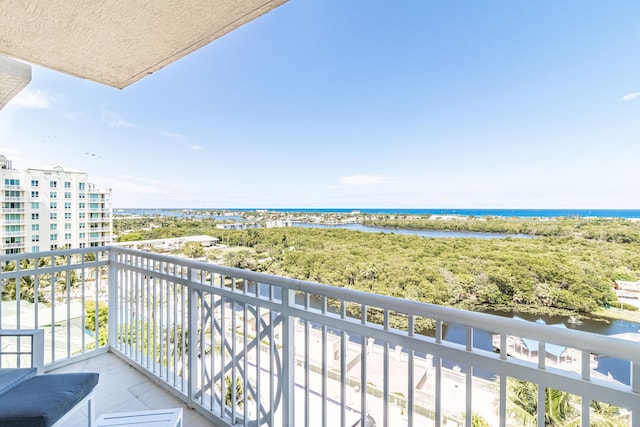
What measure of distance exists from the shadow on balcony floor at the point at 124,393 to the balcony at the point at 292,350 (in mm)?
14

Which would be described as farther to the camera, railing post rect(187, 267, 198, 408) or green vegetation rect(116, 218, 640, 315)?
green vegetation rect(116, 218, 640, 315)

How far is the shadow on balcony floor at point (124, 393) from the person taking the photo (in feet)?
6.51

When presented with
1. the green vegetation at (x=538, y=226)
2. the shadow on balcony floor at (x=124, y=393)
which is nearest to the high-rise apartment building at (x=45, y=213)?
the shadow on balcony floor at (x=124, y=393)

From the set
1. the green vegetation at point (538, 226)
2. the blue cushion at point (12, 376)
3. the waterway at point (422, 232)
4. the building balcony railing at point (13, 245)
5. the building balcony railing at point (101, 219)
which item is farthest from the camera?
the building balcony railing at point (101, 219)

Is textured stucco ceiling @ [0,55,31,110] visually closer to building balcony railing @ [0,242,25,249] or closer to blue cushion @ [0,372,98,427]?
blue cushion @ [0,372,98,427]

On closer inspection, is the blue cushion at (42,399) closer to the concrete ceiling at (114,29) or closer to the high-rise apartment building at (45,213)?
the concrete ceiling at (114,29)

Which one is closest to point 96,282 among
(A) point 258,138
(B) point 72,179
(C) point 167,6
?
(C) point 167,6

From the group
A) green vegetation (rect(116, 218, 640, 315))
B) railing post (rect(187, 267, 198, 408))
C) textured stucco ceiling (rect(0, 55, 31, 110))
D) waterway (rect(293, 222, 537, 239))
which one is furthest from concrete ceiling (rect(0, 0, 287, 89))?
waterway (rect(293, 222, 537, 239))

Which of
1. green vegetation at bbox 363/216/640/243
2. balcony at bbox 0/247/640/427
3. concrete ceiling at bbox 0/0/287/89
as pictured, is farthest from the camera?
green vegetation at bbox 363/216/640/243

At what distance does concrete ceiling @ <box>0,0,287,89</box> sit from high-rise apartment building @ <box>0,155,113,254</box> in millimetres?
5340

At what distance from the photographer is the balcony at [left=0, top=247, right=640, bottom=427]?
927mm

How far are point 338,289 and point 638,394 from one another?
3.16 feet

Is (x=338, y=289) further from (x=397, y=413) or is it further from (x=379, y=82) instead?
(x=379, y=82)

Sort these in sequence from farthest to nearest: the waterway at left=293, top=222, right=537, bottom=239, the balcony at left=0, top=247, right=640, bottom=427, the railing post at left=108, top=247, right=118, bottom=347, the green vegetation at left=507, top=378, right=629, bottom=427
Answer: the waterway at left=293, top=222, right=537, bottom=239, the railing post at left=108, top=247, right=118, bottom=347, the green vegetation at left=507, top=378, right=629, bottom=427, the balcony at left=0, top=247, right=640, bottom=427
